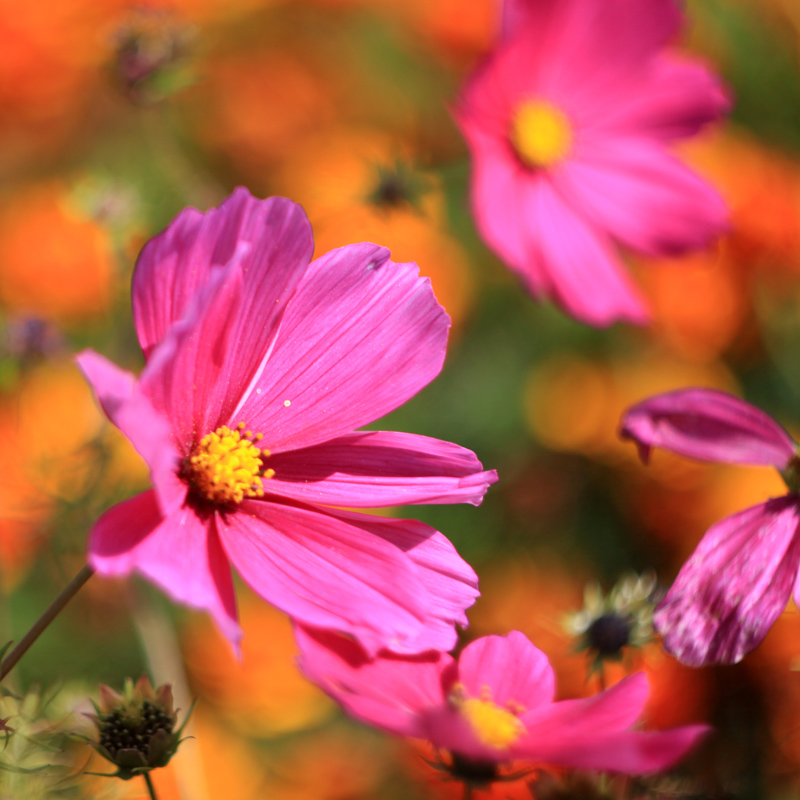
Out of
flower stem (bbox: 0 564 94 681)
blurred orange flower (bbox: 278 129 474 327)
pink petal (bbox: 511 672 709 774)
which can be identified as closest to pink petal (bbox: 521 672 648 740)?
pink petal (bbox: 511 672 709 774)

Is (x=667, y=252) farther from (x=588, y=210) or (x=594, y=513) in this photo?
(x=594, y=513)

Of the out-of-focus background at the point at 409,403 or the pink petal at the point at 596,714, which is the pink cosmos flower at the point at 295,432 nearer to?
the pink petal at the point at 596,714

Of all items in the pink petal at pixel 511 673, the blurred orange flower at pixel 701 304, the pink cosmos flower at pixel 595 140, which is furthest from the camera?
the blurred orange flower at pixel 701 304

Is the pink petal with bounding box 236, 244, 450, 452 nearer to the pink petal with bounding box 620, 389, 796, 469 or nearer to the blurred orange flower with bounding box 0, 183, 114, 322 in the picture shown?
the pink petal with bounding box 620, 389, 796, 469

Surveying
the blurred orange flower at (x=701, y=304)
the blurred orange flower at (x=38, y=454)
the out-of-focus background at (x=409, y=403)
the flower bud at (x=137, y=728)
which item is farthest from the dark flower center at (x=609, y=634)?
the blurred orange flower at (x=701, y=304)

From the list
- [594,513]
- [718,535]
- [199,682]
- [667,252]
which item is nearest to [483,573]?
[594,513]
